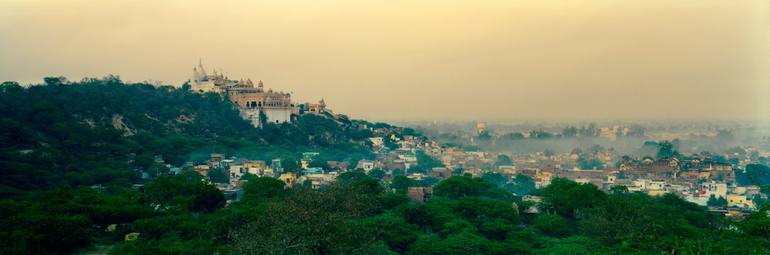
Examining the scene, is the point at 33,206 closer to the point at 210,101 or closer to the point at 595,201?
the point at 595,201

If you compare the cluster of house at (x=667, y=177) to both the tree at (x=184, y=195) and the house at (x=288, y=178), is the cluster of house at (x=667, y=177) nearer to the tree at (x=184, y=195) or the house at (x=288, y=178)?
the house at (x=288, y=178)

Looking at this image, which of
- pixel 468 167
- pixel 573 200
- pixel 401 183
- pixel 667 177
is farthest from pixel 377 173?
pixel 573 200

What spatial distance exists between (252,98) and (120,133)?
14.4 metres

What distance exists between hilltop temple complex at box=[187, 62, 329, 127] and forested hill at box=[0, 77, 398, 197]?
0.90 meters

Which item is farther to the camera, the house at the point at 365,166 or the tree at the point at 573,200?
the house at the point at 365,166

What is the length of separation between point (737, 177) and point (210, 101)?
1039 inches

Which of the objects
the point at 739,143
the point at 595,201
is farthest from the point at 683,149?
the point at 595,201

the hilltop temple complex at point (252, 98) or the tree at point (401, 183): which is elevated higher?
the hilltop temple complex at point (252, 98)

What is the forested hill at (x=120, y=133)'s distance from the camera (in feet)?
77.4

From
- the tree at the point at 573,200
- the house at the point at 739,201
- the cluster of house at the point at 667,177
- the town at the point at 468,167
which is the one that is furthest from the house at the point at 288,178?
the house at the point at 739,201

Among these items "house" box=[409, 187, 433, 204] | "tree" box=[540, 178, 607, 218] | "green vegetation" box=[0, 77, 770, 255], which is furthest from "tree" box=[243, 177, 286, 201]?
"tree" box=[540, 178, 607, 218]

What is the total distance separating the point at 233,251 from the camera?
410 inches

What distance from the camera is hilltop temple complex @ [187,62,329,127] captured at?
43.7 meters

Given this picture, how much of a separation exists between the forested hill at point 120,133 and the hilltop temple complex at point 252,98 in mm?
904
